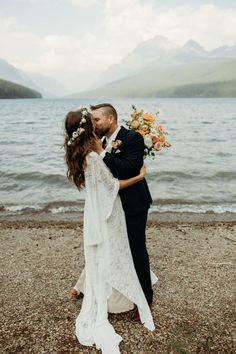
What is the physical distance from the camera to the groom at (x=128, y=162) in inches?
188

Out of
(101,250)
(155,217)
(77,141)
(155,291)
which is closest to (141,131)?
(77,141)

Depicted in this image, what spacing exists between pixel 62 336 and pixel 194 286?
8.70 feet

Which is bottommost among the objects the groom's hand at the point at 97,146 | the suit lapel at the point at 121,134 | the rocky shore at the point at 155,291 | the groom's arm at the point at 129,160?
the rocky shore at the point at 155,291

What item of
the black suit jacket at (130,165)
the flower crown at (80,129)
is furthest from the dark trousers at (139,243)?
the flower crown at (80,129)

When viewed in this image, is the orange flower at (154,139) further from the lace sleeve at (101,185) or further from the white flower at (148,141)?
the lace sleeve at (101,185)

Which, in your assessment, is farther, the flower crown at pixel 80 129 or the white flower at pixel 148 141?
the white flower at pixel 148 141

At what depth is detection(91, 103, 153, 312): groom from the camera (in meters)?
4.77

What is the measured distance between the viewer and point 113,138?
502cm

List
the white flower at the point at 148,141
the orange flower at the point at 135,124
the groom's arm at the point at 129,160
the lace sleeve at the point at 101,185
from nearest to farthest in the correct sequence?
the groom's arm at the point at 129,160 → the lace sleeve at the point at 101,185 → the white flower at the point at 148,141 → the orange flower at the point at 135,124

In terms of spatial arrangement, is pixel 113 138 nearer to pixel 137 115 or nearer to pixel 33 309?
pixel 137 115

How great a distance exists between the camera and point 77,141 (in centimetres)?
453

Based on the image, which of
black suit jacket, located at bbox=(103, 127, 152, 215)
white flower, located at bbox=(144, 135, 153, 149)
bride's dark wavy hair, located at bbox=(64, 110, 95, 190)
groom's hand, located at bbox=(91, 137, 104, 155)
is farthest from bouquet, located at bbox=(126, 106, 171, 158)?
bride's dark wavy hair, located at bbox=(64, 110, 95, 190)

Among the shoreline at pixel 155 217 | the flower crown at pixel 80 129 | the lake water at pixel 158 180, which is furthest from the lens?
the lake water at pixel 158 180

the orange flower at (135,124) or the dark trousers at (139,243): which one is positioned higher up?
the orange flower at (135,124)
